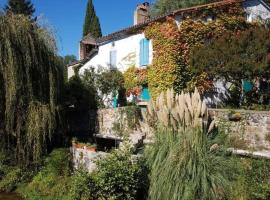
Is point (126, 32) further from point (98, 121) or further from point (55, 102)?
point (55, 102)

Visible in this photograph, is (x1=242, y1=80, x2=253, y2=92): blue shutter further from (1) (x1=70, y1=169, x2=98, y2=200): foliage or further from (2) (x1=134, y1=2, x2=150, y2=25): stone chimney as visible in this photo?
(1) (x1=70, y1=169, x2=98, y2=200): foliage

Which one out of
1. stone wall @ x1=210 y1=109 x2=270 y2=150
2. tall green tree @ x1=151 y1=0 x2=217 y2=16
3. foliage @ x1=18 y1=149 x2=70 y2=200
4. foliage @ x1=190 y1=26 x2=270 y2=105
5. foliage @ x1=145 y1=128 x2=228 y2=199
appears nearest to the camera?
foliage @ x1=145 y1=128 x2=228 y2=199

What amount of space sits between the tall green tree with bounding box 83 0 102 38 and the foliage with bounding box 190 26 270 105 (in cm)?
2703

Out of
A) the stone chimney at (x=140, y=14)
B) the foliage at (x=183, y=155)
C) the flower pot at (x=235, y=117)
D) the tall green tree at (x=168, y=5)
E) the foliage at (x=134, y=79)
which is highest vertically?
the tall green tree at (x=168, y=5)

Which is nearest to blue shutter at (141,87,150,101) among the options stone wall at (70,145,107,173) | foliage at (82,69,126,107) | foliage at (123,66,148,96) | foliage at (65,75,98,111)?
foliage at (123,66,148,96)

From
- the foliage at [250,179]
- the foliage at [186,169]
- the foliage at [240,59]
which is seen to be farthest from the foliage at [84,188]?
the foliage at [240,59]

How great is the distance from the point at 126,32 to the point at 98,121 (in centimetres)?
627

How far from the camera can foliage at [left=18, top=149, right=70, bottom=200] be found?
13.5 m

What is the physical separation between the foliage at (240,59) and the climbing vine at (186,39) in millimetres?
1472

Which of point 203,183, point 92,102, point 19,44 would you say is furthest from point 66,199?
point 92,102

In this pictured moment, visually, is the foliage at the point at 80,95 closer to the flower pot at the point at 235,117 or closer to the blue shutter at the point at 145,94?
the blue shutter at the point at 145,94

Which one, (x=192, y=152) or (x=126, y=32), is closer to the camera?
(x=192, y=152)

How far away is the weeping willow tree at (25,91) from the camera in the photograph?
14633 millimetres

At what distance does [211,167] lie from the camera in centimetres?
1009
